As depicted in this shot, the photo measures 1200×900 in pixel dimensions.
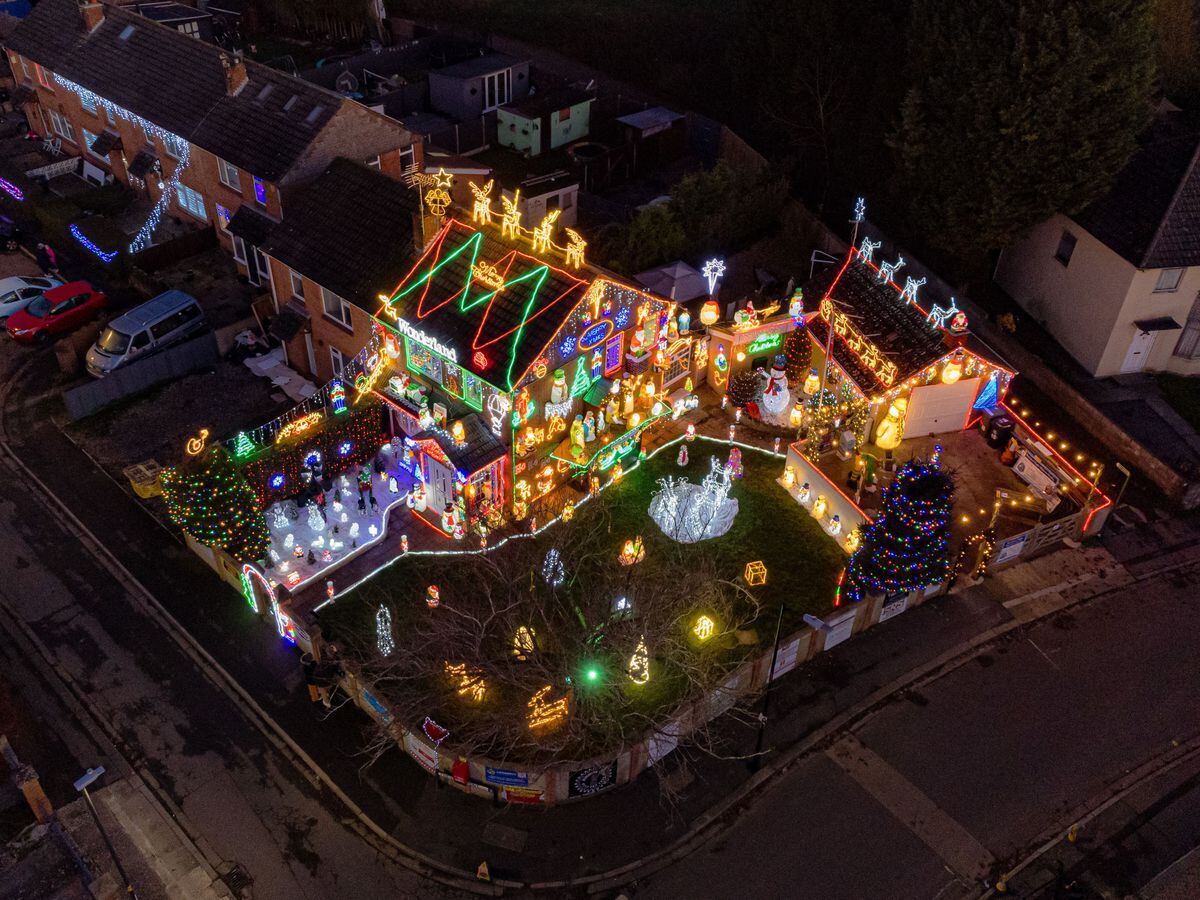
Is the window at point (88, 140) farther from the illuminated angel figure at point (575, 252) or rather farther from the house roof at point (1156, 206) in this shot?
the house roof at point (1156, 206)

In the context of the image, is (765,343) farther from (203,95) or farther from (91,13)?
(91,13)

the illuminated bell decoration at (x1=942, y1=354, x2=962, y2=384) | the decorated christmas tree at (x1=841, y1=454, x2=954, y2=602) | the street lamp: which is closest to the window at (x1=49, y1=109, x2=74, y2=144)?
the street lamp

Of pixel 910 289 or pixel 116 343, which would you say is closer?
pixel 910 289

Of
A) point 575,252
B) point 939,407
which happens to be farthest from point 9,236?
point 939,407

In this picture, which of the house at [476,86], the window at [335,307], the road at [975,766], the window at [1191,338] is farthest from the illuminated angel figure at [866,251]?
the house at [476,86]

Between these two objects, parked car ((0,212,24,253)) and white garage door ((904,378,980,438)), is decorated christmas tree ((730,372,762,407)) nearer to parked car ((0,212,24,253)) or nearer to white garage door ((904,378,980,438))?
white garage door ((904,378,980,438))

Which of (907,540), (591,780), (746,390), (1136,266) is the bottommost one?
(591,780)

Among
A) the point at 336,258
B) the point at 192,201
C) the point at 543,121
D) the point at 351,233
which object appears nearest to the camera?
the point at 336,258
